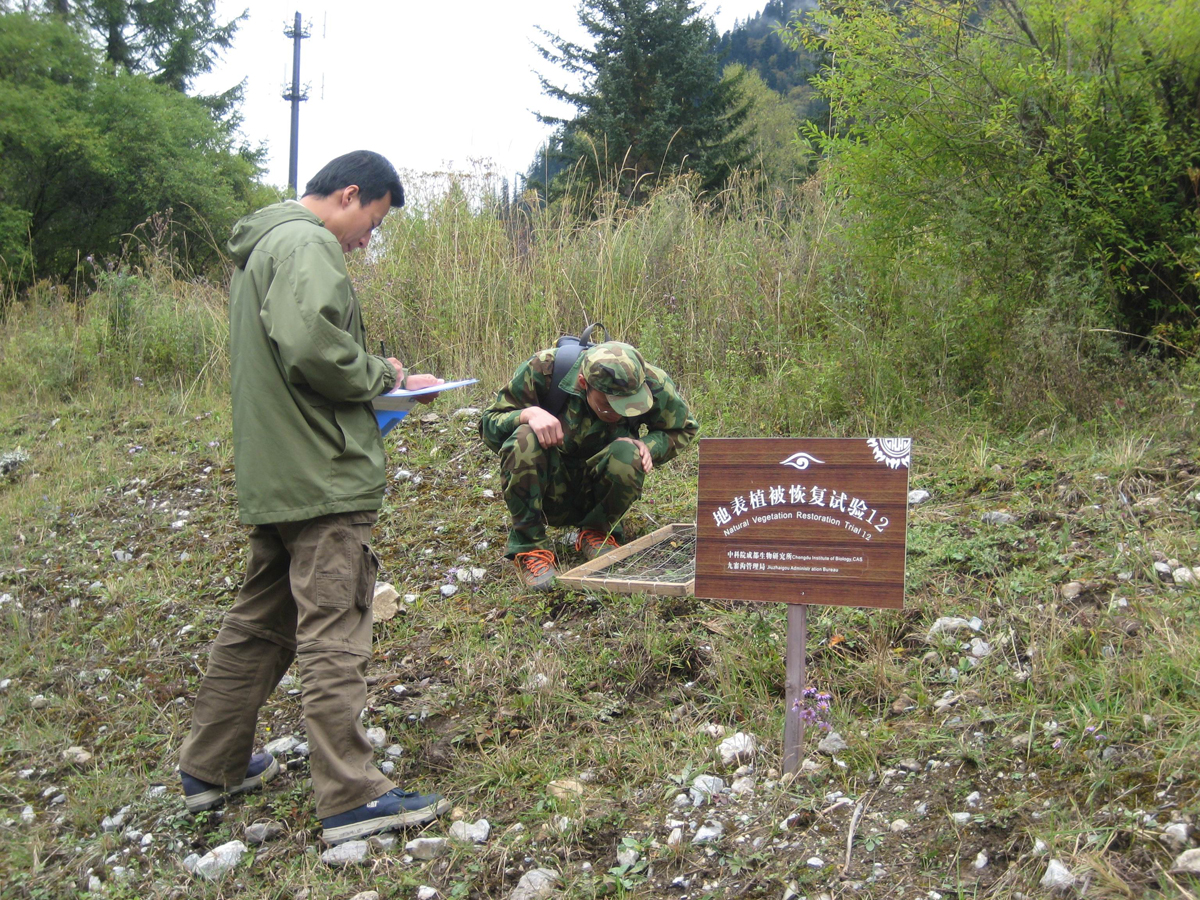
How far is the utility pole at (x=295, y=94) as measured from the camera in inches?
850

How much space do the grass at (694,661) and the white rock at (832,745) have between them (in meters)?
0.05

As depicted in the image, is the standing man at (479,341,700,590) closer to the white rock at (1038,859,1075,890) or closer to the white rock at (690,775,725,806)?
the white rock at (690,775,725,806)

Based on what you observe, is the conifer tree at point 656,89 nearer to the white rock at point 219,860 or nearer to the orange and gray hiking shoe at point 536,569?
the orange and gray hiking shoe at point 536,569

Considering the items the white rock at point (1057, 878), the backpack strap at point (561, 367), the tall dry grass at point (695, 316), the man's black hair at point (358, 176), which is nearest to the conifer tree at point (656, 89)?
the tall dry grass at point (695, 316)

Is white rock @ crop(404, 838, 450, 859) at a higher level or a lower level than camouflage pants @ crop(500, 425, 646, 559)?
lower

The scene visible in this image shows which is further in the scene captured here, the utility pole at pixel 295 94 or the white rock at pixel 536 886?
the utility pole at pixel 295 94

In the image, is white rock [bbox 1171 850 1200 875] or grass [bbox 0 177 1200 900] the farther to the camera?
grass [bbox 0 177 1200 900]

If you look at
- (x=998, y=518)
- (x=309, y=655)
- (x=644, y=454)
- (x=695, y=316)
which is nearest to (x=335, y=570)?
(x=309, y=655)

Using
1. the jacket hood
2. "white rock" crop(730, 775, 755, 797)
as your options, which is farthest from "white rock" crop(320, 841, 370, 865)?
the jacket hood

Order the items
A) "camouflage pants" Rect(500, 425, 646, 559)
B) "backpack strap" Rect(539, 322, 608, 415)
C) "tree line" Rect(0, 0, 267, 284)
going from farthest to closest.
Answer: "tree line" Rect(0, 0, 267, 284) → "backpack strap" Rect(539, 322, 608, 415) → "camouflage pants" Rect(500, 425, 646, 559)

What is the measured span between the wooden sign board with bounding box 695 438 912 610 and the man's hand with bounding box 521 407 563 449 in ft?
5.06

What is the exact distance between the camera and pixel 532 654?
3.70 metres

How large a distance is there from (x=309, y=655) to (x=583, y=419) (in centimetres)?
202

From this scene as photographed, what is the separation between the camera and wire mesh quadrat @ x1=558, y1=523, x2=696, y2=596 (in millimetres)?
3723
